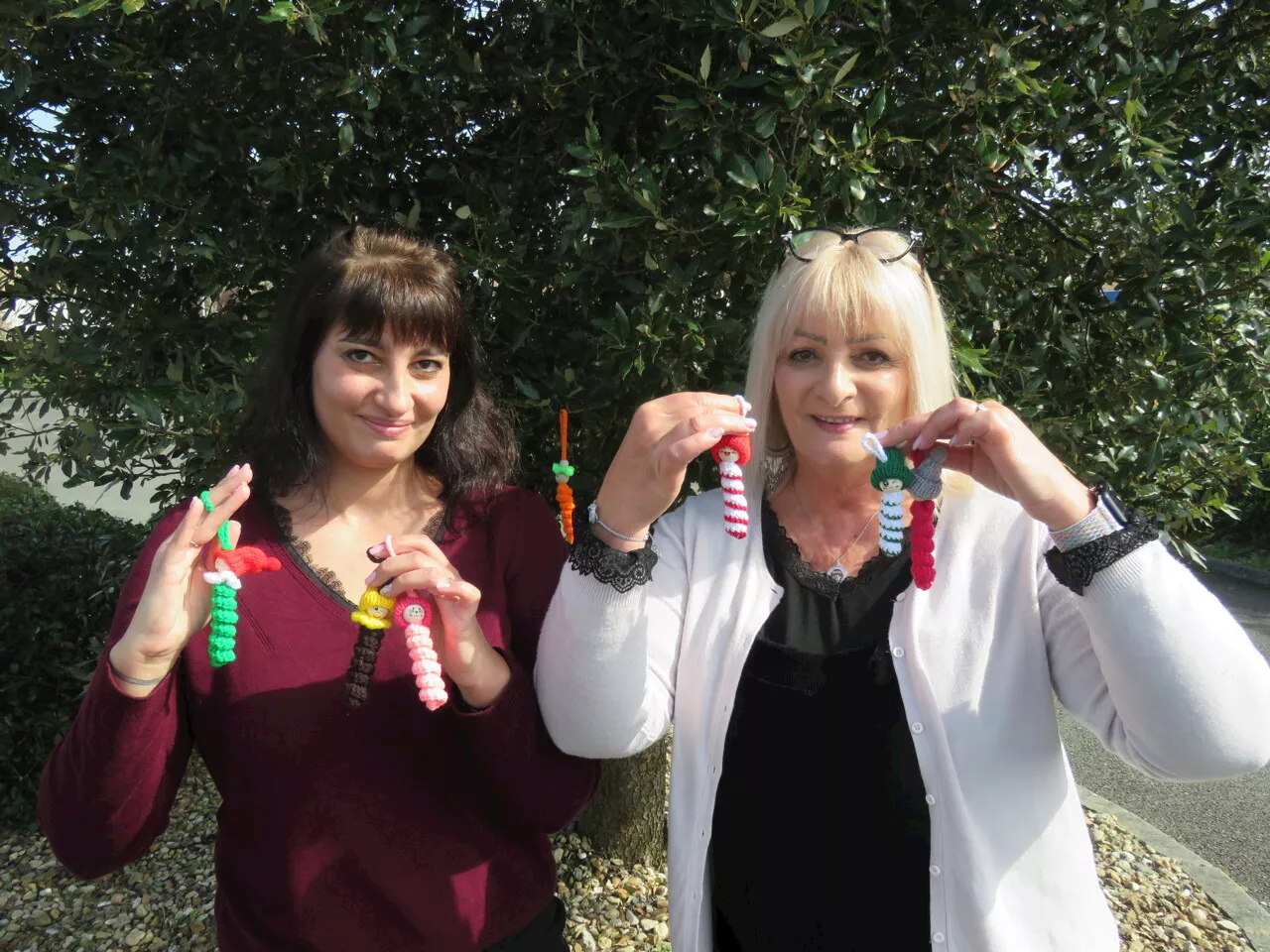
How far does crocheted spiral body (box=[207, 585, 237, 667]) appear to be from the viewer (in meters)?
1.58

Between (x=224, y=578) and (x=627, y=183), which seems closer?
(x=224, y=578)

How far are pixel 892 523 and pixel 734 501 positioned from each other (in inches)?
12.0

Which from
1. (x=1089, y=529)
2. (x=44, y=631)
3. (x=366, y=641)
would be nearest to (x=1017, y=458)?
(x=1089, y=529)

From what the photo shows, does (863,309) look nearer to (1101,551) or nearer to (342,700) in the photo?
(1101,551)

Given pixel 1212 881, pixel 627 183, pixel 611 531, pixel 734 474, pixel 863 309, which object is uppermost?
pixel 627 183

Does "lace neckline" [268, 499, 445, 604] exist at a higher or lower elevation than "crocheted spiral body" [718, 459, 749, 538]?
lower

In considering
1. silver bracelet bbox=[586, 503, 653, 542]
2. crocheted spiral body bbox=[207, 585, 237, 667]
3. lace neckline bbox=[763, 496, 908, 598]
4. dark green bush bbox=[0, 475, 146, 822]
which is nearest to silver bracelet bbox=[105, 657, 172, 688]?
crocheted spiral body bbox=[207, 585, 237, 667]

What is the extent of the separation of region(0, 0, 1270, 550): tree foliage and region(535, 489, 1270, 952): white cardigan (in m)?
0.83

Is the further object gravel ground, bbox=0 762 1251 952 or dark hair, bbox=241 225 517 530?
gravel ground, bbox=0 762 1251 952

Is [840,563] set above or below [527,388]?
below

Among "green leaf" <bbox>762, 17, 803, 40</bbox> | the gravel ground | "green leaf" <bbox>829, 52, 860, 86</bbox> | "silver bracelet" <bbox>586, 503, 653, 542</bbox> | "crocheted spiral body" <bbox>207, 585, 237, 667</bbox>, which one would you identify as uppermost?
"green leaf" <bbox>762, 17, 803, 40</bbox>

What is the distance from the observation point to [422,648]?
162 centimetres

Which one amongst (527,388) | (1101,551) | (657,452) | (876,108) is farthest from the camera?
(527,388)

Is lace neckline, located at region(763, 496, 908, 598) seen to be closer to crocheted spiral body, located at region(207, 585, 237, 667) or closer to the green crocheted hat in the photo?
the green crocheted hat
